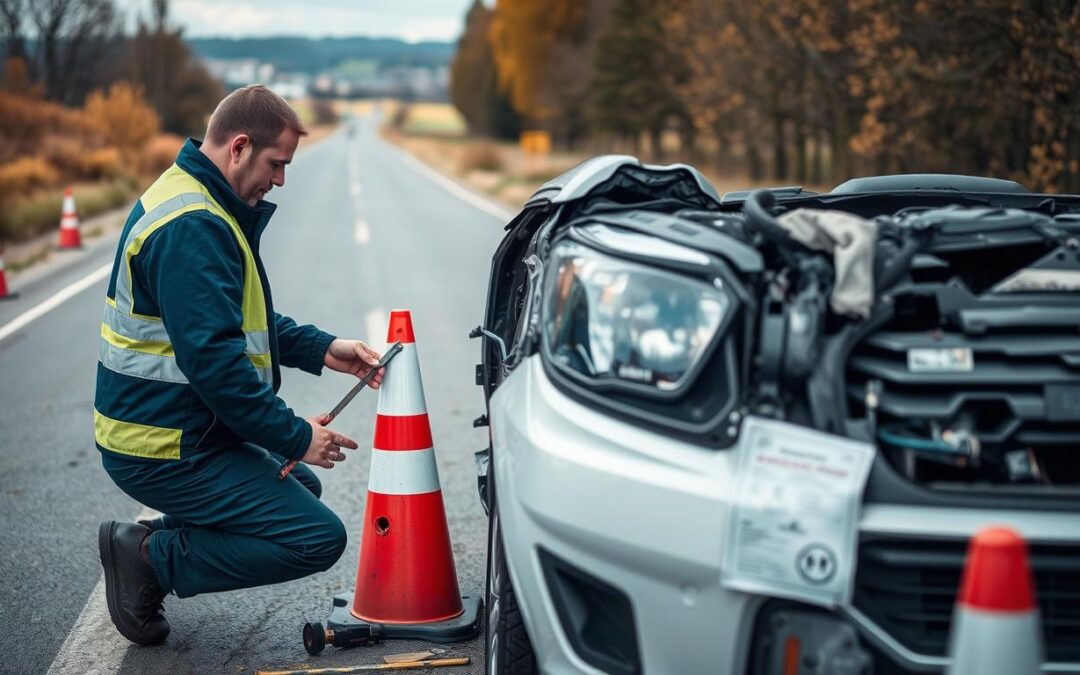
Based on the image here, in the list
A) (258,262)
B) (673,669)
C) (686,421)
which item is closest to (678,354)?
(686,421)

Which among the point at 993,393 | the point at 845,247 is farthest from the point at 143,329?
the point at 993,393

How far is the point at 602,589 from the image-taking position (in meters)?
2.86

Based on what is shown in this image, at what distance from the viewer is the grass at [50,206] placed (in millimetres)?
19484

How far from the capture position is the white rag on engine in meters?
2.95

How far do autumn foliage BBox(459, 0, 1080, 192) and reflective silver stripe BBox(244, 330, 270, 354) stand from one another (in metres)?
10.1

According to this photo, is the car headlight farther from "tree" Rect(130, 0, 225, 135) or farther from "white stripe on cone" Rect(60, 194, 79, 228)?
"tree" Rect(130, 0, 225, 135)

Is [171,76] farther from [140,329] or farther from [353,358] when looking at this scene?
[140,329]

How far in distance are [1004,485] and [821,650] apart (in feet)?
1.73

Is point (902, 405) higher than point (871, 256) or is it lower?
lower

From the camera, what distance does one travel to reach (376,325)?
1097 centimetres

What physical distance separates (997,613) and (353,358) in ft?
9.45

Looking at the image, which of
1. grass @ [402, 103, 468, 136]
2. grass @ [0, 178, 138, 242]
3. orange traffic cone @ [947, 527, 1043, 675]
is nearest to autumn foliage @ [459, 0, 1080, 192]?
orange traffic cone @ [947, 527, 1043, 675]

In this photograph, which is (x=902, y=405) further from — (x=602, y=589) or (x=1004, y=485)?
(x=602, y=589)

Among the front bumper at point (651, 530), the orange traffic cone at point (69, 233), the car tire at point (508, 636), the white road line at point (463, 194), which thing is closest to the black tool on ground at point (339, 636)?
the car tire at point (508, 636)
